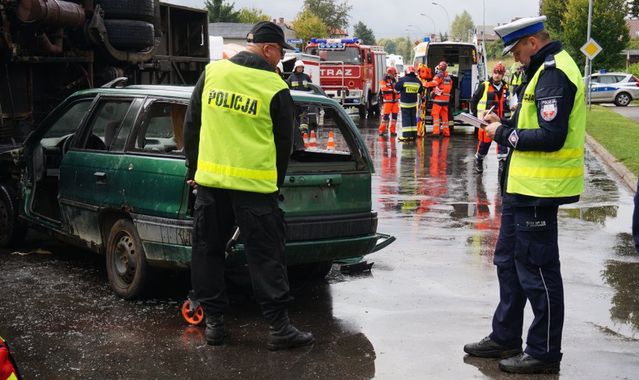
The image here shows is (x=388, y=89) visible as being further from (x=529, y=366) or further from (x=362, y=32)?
(x=362, y=32)

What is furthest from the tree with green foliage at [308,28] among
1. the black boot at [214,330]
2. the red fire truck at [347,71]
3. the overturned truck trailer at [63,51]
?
the black boot at [214,330]

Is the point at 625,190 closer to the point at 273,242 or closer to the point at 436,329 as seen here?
the point at 436,329

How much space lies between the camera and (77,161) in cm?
696

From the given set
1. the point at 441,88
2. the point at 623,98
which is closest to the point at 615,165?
the point at 441,88

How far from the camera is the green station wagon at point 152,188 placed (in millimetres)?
6000

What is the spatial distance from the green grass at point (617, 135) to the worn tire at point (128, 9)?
26.0 feet

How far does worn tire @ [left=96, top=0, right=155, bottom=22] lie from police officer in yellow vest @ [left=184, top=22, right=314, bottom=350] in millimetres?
6351

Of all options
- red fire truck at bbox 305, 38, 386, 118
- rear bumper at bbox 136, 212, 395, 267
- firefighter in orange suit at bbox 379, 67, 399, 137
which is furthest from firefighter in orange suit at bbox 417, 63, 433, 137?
rear bumper at bbox 136, 212, 395, 267

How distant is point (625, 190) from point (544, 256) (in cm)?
873

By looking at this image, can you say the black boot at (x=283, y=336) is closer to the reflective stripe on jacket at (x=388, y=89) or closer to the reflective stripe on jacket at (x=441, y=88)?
the reflective stripe on jacket at (x=441, y=88)

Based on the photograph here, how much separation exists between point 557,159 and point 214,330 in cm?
224

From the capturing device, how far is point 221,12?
87.5 meters

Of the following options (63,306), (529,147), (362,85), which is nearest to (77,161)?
(63,306)

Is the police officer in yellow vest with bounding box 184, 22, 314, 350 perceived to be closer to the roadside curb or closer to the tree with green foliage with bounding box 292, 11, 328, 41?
the roadside curb
